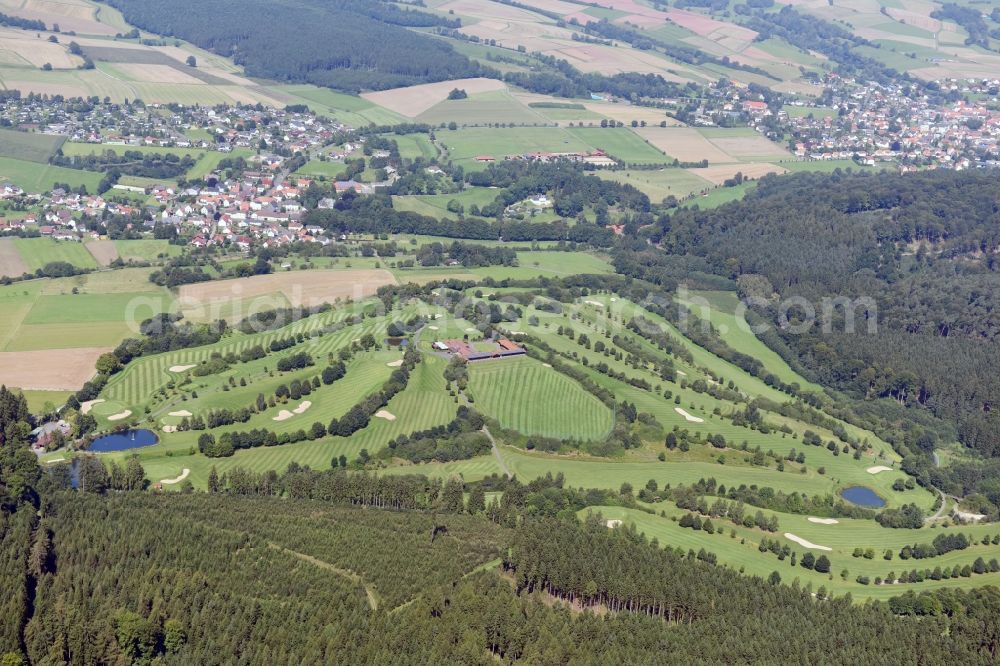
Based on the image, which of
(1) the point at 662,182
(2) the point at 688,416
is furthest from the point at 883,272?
(2) the point at 688,416

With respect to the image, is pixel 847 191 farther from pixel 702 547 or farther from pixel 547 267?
pixel 702 547

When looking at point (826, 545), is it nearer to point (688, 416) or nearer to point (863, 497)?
point (863, 497)

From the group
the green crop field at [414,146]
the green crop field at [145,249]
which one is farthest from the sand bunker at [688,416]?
the green crop field at [414,146]

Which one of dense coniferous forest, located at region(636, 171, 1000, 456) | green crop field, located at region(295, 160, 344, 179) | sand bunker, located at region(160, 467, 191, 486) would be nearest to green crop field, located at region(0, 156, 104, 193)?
green crop field, located at region(295, 160, 344, 179)

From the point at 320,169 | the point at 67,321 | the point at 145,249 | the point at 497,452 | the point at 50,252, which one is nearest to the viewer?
the point at 497,452

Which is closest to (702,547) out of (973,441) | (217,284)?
(973,441)
